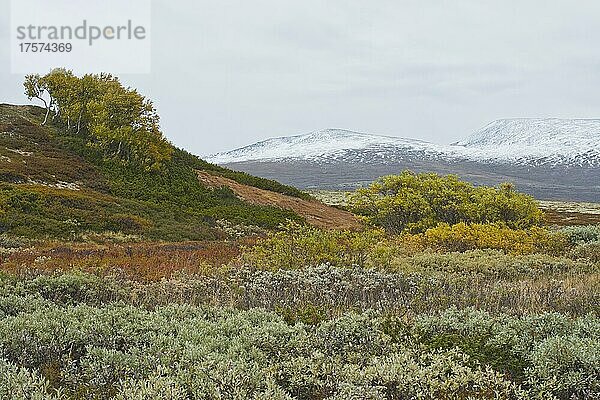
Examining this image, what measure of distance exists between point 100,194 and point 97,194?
328mm

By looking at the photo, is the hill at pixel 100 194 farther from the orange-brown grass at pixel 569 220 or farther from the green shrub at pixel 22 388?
the orange-brown grass at pixel 569 220

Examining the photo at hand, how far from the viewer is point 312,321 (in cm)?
624

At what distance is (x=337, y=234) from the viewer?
1220cm

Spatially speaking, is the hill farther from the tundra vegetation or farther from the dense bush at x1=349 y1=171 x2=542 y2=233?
the dense bush at x1=349 y1=171 x2=542 y2=233

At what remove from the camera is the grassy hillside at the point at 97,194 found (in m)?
19.4

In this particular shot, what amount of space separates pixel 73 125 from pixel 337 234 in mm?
29030

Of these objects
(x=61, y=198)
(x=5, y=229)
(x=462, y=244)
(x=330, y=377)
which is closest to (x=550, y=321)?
(x=330, y=377)

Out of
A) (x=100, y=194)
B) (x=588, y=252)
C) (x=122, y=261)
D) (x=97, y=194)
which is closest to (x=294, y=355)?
(x=122, y=261)

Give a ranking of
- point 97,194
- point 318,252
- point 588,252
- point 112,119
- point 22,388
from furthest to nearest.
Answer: point 112,119 < point 97,194 < point 588,252 < point 318,252 < point 22,388

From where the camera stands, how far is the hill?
1936cm

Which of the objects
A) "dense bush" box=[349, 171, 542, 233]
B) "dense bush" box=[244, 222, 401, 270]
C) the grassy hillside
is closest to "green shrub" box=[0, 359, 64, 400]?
"dense bush" box=[244, 222, 401, 270]

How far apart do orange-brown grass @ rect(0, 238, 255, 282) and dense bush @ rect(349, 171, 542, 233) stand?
17.6ft

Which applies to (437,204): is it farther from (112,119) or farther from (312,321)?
(112,119)

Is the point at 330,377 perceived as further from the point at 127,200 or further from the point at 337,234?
the point at 127,200
